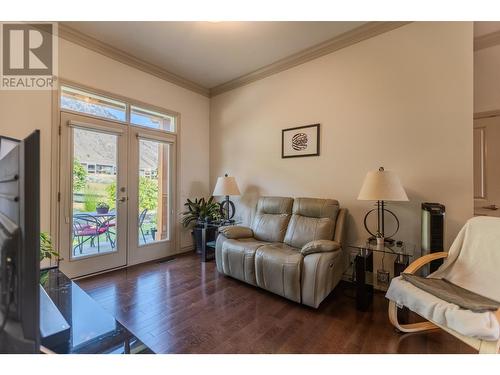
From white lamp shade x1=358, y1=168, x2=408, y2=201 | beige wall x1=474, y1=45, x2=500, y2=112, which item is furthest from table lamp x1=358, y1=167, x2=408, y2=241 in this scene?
beige wall x1=474, y1=45, x2=500, y2=112

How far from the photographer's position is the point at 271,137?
137 inches

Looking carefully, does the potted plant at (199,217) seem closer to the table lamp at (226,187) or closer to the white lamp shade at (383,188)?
the table lamp at (226,187)

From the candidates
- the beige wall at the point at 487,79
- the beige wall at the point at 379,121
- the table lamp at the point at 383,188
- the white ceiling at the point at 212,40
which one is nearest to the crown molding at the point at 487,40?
the beige wall at the point at 487,79

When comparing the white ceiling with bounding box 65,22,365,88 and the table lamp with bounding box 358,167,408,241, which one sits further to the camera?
the white ceiling with bounding box 65,22,365,88

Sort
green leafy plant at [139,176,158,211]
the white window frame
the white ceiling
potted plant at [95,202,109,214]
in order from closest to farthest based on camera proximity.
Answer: the white ceiling → the white window frame → potted plant at [95,202,109,214] → green leafy plant at [139,176,158,211]

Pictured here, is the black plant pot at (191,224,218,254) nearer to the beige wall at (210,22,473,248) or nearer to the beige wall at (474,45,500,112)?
the beige wall at (210,22,473,248)

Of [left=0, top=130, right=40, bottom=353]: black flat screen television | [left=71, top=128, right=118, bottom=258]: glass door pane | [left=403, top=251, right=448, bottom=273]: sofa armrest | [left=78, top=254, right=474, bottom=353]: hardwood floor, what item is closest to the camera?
[left=0, top=130, right=40, bottom=353]: black flat screen television

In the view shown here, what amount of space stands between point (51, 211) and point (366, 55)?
4.02 m

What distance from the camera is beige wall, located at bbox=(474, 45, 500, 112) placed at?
2393 millimetres

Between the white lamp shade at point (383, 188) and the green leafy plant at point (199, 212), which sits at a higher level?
the white lamp shade at point (383, 188)

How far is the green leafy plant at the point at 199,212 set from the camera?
3.71 metres

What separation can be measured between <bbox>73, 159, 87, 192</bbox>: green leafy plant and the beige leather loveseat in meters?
1.82

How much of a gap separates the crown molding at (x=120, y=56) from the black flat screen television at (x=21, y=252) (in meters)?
2.94
